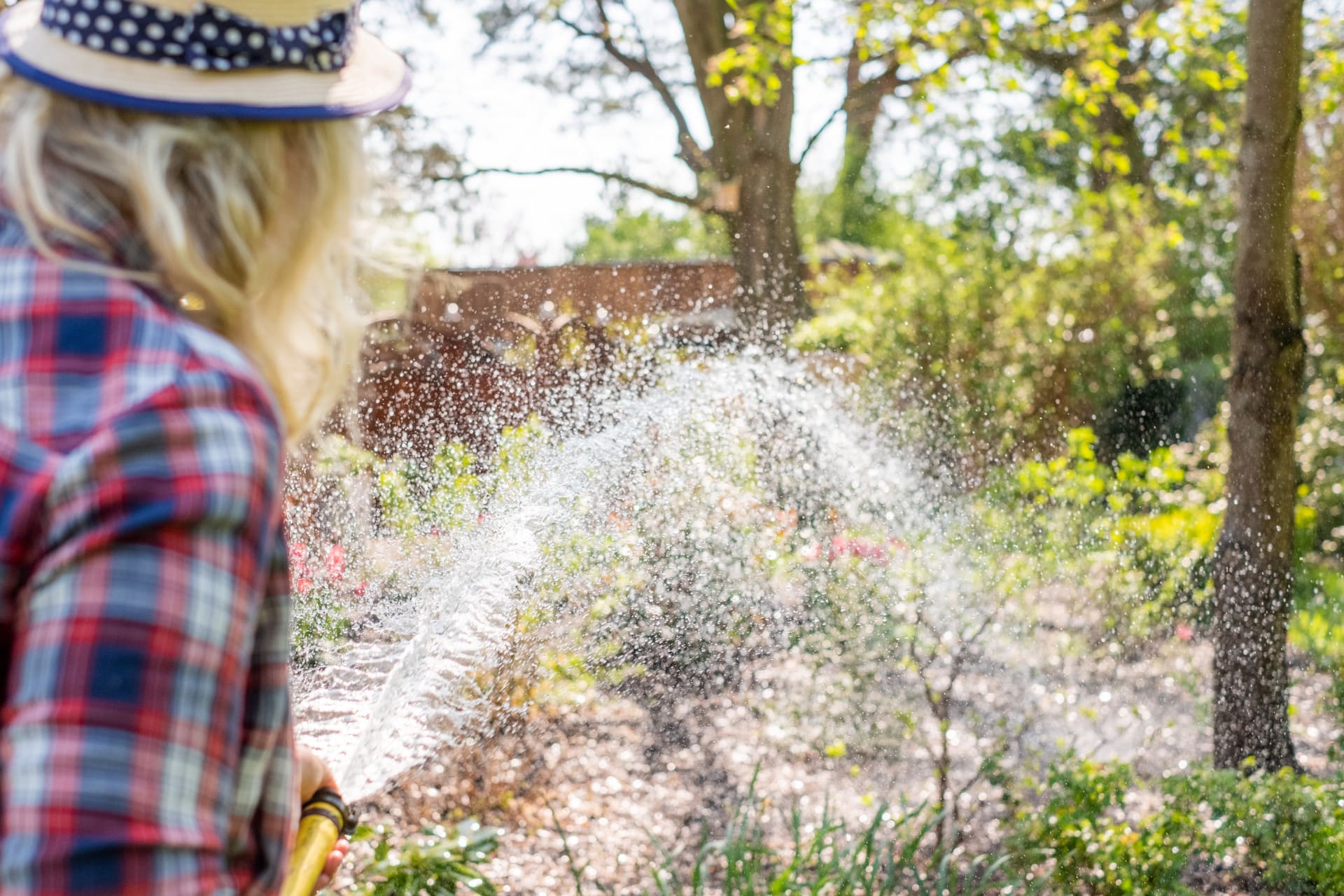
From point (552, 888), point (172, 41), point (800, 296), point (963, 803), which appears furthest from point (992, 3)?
point (172, 41)

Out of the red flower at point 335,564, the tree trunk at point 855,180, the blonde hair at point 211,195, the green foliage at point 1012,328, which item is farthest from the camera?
the tree trunk at point 855,180

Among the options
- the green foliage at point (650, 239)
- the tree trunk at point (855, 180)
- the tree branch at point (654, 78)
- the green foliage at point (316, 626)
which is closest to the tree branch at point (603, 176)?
the tree branch at point (654, 78)

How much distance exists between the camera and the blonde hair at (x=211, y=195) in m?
0.72

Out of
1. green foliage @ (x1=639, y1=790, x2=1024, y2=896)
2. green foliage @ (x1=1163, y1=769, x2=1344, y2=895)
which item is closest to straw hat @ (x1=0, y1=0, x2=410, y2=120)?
green foliage @ (x1=639, y1=790, x2=1024, y2=896)

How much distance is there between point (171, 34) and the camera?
76 centimetres

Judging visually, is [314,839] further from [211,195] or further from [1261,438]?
[1261,438]

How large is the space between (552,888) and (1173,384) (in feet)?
20.4

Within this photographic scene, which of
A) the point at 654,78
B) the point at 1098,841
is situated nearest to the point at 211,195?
the point at 1098,841

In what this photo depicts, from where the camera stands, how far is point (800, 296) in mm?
8258

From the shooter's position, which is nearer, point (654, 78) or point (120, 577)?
point (120, 577)

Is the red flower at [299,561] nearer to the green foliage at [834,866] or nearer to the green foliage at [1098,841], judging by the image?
the green foliage at [834,866]

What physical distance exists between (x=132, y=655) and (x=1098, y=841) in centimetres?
278

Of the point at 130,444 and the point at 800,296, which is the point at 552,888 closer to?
the point at 130,444

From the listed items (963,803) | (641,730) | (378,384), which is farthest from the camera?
(378,384)
